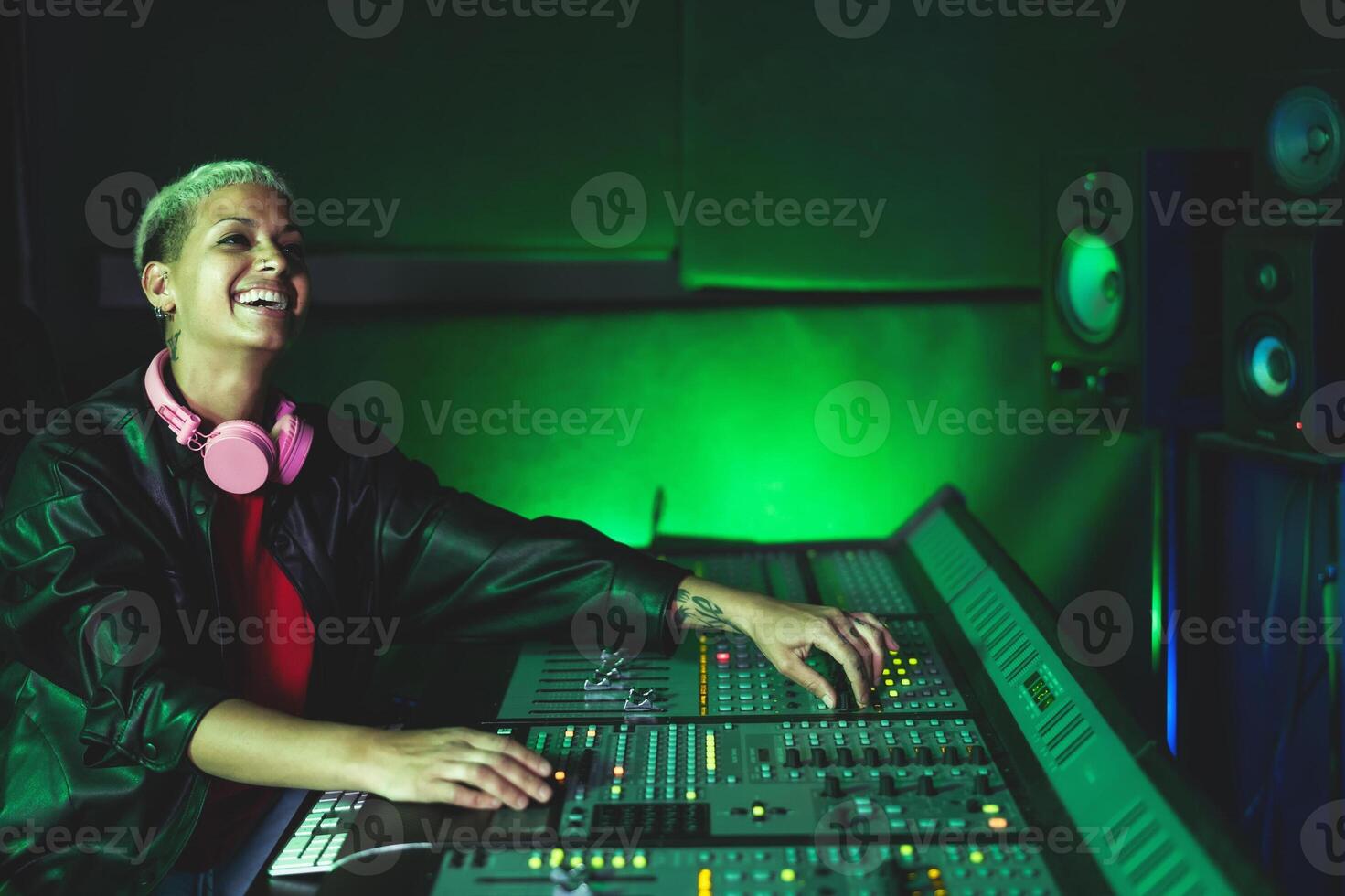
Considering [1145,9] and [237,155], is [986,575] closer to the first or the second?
[1145,9]

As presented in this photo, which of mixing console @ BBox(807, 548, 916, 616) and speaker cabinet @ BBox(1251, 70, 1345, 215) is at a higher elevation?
speaker cabinet @ BBox(1251, 70, 1345, 215)

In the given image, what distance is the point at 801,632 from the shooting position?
1.47 meters

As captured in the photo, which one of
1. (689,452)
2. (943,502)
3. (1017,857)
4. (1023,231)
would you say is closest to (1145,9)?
(1023,231)

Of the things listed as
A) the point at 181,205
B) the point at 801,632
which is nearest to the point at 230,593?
the point at 181,205

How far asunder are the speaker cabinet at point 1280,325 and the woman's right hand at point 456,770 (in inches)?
47.7

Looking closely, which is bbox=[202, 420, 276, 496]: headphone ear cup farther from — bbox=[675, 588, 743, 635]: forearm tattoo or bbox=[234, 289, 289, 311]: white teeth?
bbox=[675, 588, 743, 635]: forearm tattoo

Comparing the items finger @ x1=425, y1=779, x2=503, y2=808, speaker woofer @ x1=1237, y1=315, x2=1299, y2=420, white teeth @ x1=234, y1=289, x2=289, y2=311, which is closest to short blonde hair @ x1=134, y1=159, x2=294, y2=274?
white teeth @ x1=234, y1=289, x2=289, y2=311

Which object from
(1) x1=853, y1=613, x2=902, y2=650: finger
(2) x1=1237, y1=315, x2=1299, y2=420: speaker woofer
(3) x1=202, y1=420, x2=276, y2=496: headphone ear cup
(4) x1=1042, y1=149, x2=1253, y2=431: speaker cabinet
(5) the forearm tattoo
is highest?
(4) x1=1042, y1=149, x2=1253, y2=431: speaker cabinet

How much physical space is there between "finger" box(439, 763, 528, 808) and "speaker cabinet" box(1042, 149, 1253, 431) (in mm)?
1320

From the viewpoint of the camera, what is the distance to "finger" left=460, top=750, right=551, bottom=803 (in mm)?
1156

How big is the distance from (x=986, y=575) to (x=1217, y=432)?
68cm

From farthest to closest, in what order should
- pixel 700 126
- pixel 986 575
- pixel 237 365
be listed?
1. pixel 700 126
2. pixel 986 575
3. pixel 237 365

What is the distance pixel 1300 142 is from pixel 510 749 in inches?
54.3

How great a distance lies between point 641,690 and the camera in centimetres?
148
